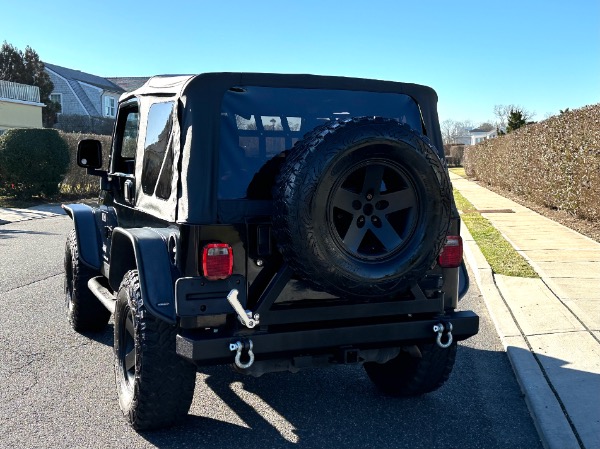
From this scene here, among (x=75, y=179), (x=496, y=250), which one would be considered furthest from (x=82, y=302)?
(x=75, y=179)

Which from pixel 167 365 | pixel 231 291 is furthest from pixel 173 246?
pixel 167 365

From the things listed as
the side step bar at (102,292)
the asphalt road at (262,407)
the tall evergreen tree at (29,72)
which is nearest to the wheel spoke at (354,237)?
the asphalt road at (262,407)

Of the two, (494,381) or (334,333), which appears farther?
(494,381)

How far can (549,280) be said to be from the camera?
781cm

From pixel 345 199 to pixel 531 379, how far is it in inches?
90.6

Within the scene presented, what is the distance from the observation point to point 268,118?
3.81 m

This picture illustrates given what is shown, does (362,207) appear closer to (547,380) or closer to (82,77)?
(547,380)

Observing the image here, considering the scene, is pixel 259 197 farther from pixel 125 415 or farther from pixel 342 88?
pixel 125 415

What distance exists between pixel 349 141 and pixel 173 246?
109 centimetres

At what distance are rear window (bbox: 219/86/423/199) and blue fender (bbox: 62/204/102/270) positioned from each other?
2167 mm

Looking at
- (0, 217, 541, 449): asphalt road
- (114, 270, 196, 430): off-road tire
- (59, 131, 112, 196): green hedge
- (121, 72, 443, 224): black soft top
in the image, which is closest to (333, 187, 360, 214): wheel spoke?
(121, 72, 443, 224): black soft top

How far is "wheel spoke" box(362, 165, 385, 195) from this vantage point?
11.0 ft

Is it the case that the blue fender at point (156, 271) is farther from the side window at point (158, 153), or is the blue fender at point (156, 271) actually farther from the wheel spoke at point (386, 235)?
the wheel spoke at point (386, 235)

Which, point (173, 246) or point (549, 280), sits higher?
point (173, 246)
